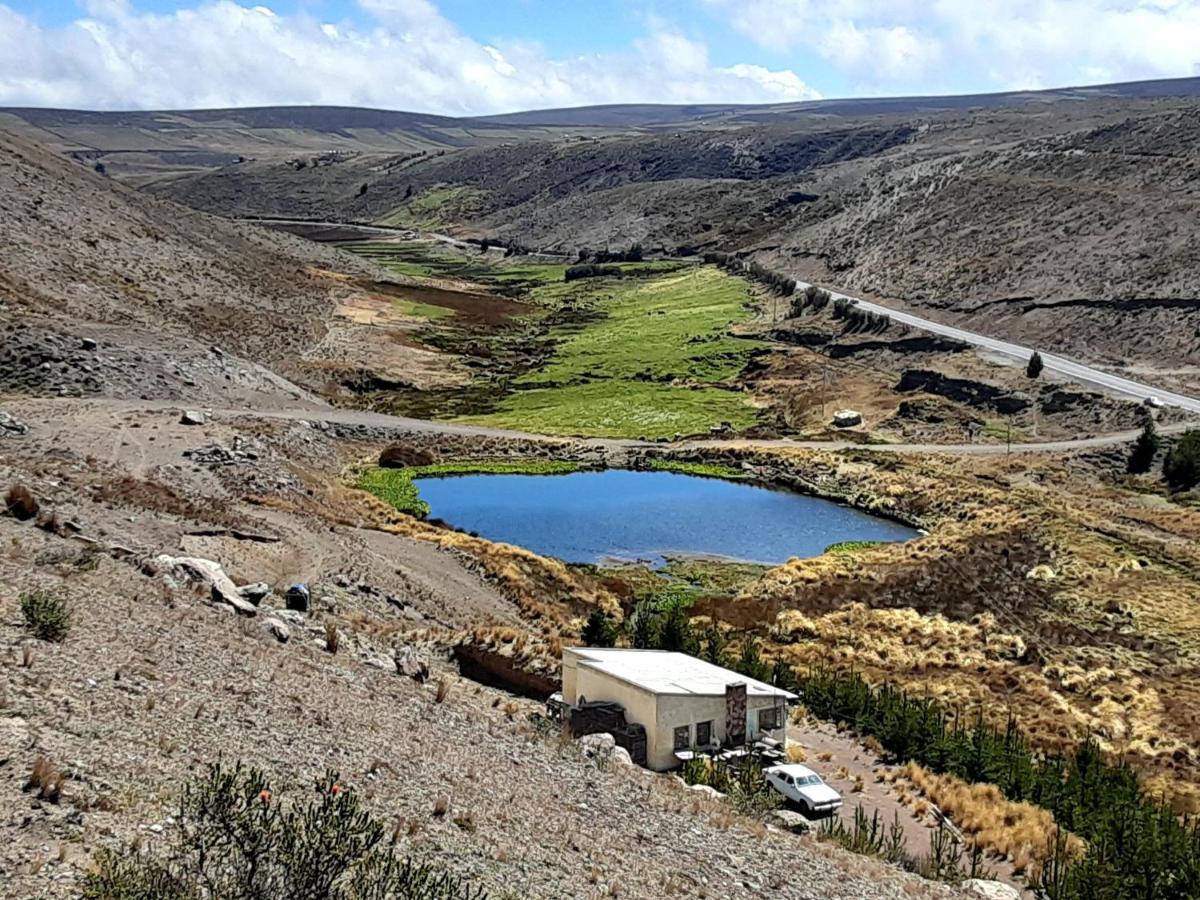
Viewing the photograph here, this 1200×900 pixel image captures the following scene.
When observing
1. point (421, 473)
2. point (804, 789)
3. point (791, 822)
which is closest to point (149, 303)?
point (421, 473)

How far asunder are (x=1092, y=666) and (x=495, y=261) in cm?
14340

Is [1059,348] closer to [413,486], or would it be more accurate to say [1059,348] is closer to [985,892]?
[413,486]

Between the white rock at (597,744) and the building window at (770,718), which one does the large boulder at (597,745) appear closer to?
the white rock at (597,744)

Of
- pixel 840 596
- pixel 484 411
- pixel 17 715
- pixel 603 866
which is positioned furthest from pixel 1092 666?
pixel 484 411

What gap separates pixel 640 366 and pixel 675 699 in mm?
71407

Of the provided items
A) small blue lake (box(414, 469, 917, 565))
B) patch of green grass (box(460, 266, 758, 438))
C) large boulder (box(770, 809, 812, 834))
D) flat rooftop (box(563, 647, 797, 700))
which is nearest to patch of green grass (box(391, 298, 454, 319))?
patch of green grass (box(460, 266, 758, 438))

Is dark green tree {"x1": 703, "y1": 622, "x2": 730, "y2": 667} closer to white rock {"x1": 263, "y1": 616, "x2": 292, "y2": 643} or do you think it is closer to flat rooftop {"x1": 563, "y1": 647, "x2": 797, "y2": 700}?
flat rooftop {"x1": 563, "y1": 647, "x2": 797, "y2": 700}

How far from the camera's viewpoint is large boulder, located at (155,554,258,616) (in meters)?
22.7

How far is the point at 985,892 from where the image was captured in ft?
56.9

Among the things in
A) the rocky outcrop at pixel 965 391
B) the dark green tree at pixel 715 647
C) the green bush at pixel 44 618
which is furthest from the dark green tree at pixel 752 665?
the rocky outcrop at pixel 965 391

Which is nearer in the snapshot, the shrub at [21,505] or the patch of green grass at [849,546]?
the shrub at [21,505]

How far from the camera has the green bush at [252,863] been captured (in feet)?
32.4

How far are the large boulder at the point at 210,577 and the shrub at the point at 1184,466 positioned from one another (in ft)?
161

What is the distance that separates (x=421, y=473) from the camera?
5884 centimetres
